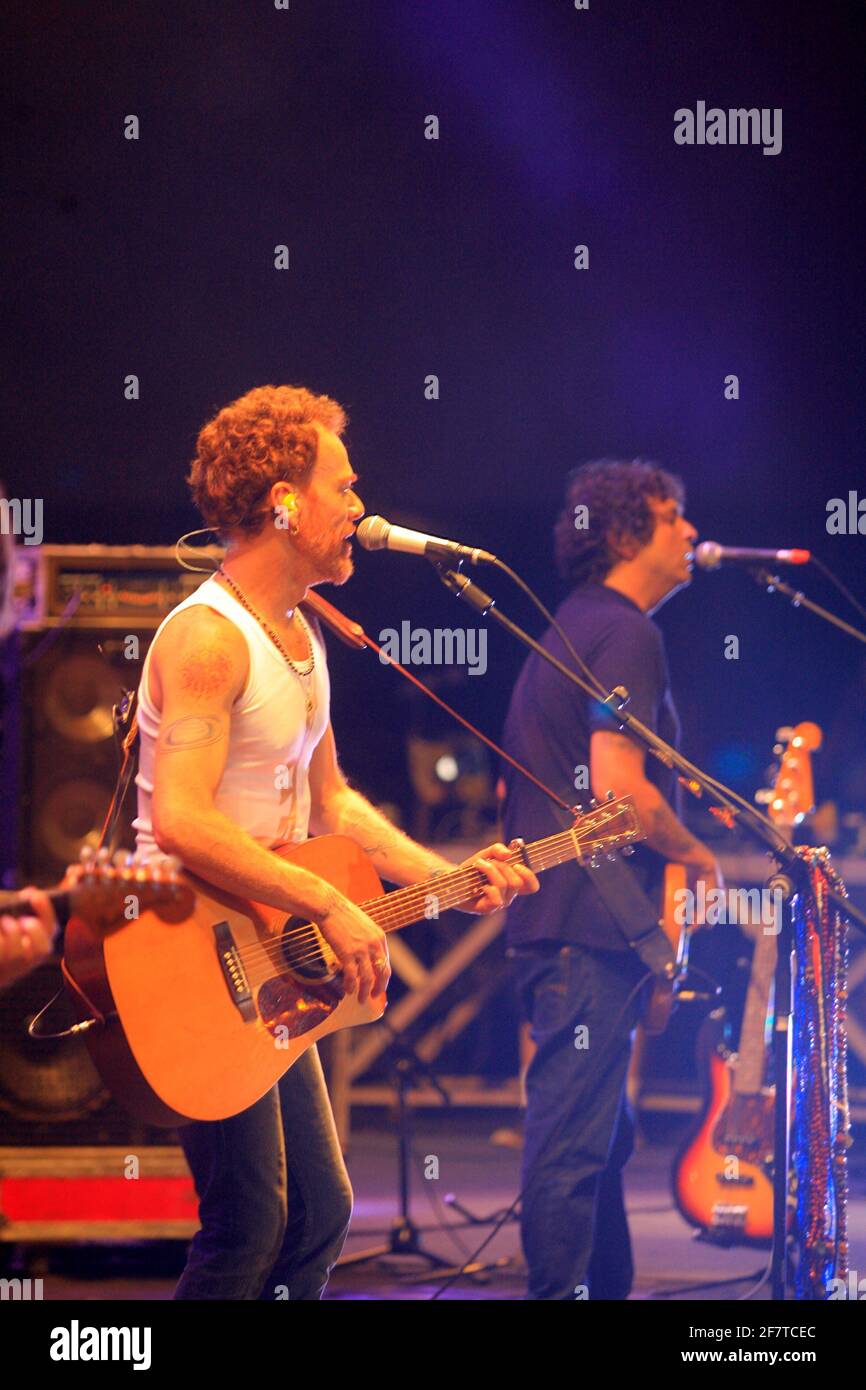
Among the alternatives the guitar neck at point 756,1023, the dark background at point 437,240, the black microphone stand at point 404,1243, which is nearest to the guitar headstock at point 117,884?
the black microphone stand at point 404,1243

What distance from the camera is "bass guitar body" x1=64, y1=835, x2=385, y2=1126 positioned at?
8.12ft

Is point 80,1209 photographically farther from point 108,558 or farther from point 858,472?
point 858,472

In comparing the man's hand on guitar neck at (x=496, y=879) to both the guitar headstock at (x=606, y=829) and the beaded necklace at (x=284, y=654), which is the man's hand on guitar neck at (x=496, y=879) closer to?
the guitar headstock at (x=606, y=829)

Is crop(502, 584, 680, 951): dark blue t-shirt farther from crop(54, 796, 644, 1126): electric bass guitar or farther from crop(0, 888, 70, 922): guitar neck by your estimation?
crop(0, 888, 70, 922): guitar neck

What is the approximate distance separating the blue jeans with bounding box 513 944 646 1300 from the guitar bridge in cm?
103

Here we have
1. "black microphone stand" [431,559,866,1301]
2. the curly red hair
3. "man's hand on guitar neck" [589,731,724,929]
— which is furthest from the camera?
→ "man's hand on guitar neck" [589,731,724,929]

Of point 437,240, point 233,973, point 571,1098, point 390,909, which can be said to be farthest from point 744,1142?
point 437,240

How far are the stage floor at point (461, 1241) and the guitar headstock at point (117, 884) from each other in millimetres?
1711

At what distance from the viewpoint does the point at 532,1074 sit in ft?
11.3

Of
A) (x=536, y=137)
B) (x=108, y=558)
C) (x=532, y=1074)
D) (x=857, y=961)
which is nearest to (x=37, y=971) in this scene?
(x=108, y=558)

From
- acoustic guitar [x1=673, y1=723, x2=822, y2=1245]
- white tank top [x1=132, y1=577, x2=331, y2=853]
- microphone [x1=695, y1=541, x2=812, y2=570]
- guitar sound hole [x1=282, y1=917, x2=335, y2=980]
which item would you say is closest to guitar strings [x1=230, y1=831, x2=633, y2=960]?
guitar sound hole [x1=282, y1=917, x2=335, y2=980]

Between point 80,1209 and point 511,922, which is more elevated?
point 511,922

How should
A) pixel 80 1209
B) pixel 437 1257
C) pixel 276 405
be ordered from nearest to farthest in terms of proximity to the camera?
pixel 276 405, pixel 80 1209, pixel 437 1257
